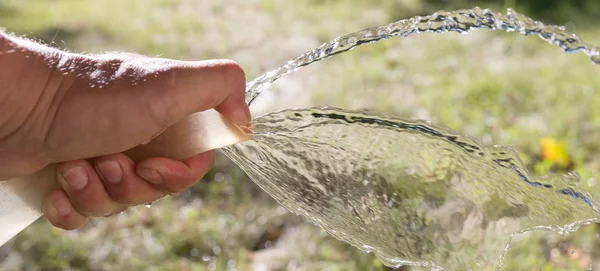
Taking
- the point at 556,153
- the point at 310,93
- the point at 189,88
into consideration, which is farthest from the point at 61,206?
the point at 310,93

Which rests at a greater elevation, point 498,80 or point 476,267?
point 476,267

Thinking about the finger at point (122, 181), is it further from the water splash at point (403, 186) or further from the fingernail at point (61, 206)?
the water splash at point (403, 186)

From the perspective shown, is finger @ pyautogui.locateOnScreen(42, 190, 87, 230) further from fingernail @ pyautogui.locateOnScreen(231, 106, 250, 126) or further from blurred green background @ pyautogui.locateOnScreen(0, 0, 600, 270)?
blurred green background @ pyautogui.locateOnScreen(0, 0, 600, 270)

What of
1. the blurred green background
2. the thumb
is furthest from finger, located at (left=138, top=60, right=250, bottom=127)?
the blurred green background

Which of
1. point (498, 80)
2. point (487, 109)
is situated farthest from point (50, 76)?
point (498, 80)

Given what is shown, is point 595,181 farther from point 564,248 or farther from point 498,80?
point 498,80

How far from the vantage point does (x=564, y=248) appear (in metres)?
2.98

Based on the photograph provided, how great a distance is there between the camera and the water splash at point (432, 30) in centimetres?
186

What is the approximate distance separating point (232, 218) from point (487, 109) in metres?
1.63

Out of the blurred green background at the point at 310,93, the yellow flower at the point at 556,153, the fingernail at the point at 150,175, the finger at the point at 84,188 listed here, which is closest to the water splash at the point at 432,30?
the fingernail at the point at 150,175

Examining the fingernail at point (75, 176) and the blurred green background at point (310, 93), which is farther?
the blurred green background at point (310, 93)

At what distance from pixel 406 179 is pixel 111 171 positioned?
0.74 meters

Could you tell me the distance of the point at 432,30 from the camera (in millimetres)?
1953

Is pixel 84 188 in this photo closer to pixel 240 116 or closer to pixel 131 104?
pixel 131 104
